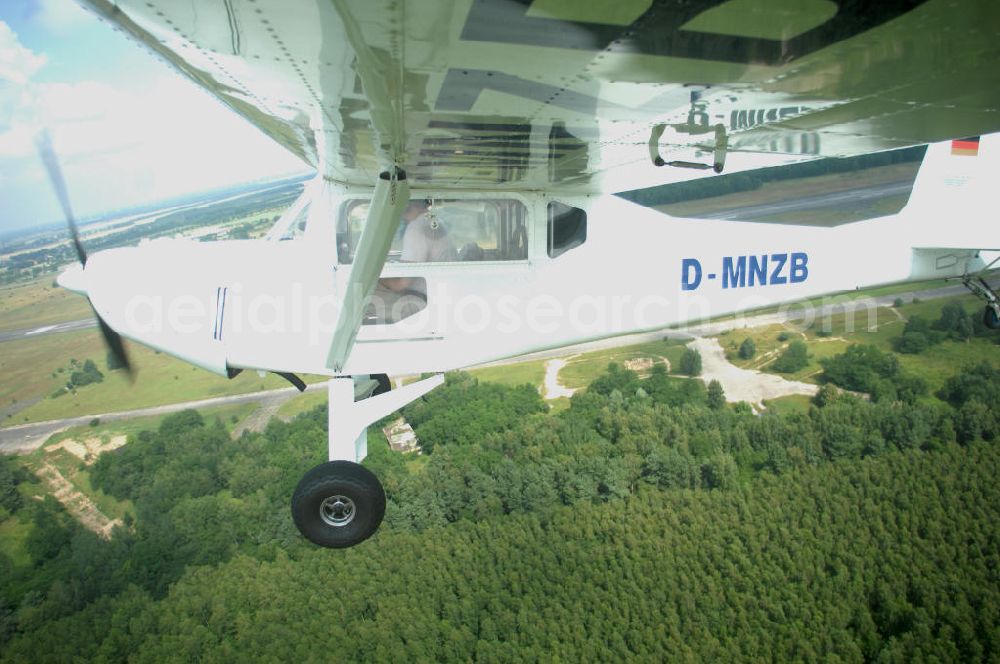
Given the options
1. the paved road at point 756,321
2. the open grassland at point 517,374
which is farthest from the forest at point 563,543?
the paved road at point 756,321

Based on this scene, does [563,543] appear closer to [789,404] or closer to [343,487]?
[789,404]

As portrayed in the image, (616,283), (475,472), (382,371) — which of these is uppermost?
(616,283)

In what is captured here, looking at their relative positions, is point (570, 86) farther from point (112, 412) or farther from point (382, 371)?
point (112, 412)

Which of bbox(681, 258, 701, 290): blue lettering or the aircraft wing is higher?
the aircraft wing

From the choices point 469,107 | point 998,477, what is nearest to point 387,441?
point 469,107

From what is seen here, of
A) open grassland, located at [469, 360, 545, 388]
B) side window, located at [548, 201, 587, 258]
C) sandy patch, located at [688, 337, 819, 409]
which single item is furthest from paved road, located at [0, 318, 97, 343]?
sandy patch, located at [688, 337, 819, 409]

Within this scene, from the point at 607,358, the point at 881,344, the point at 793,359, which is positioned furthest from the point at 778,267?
the point at 881,344

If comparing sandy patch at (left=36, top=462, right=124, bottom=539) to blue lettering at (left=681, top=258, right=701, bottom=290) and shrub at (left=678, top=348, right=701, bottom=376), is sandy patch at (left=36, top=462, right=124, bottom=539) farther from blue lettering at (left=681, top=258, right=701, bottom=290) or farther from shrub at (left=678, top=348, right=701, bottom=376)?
shrub at (left=678, top=348, right=701, bottom=376)

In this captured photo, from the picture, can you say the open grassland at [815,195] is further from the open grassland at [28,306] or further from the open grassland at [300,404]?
the open grassland at [28,306]
